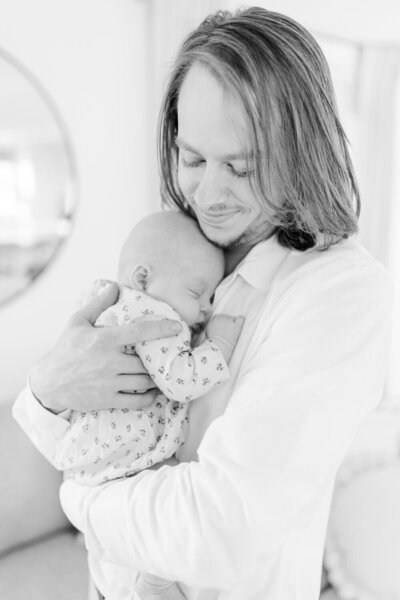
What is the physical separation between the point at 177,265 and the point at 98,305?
0.16 m

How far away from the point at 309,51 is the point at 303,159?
15 centimetres

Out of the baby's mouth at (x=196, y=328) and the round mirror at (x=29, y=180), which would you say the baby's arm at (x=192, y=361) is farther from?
the round mirror at (x=29, y=180)

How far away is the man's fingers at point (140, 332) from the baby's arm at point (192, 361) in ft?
0.08

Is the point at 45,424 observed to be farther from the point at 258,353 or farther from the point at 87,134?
the point at 87,134

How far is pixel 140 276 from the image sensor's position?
3.52 feet

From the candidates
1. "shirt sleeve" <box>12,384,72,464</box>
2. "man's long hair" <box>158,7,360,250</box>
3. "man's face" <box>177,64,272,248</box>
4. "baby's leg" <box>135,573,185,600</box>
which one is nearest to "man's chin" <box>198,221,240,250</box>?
"man's face" <box>177,64,272,248</box>

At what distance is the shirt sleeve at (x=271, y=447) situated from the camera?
0.73 m

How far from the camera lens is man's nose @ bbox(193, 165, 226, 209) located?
87 cm

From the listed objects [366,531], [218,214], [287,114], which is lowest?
[366,531]

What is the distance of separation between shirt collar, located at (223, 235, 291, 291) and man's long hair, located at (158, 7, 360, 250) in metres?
0.06

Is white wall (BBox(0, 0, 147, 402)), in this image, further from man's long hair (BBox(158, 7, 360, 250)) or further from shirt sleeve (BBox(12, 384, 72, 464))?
man's long hair (BBox(158, 7, 360, 250))

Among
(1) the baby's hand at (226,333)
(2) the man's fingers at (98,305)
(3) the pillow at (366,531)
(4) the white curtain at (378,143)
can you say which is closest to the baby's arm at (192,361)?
(1) the baby's hand at (226,333)

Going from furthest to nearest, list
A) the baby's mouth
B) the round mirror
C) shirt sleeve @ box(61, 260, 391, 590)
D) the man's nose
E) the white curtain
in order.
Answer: the white curtain
the round mirror
the baby's mouth
the man's nose
shirt sleeve @ box(61, 260, 391, 590)

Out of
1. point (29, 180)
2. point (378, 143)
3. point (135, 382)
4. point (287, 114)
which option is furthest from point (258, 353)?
point (378, 143)
